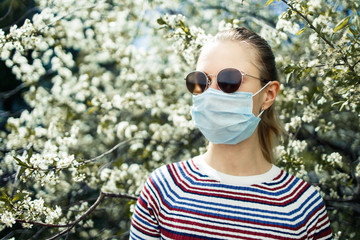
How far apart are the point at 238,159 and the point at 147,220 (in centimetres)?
50

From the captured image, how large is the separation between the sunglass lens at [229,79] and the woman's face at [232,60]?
0.04 m

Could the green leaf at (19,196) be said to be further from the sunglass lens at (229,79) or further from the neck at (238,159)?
the sunglass lens at (229,79)

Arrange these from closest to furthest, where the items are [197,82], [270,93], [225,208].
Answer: [225,208] < [197,82] < [270,93]

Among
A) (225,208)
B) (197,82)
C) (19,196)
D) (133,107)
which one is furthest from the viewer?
(133,107)

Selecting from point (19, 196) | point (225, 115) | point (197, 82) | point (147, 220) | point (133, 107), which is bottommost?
point (133, 107)

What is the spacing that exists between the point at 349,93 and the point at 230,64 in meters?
0.87

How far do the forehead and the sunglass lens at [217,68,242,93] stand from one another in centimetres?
4

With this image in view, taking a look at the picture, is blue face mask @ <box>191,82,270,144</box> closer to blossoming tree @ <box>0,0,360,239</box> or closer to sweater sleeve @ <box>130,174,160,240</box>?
sweater sleeve @ <box>130,174,160,240</box>

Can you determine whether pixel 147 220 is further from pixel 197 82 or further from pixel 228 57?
Answer: pixel 228 57

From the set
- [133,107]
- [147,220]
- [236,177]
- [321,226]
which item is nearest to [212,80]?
[236,177]

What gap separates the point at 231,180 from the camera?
159cm

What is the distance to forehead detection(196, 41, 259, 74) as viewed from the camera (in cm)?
158

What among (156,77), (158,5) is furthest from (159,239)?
(158,5)

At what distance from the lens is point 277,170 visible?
1.69 meters
